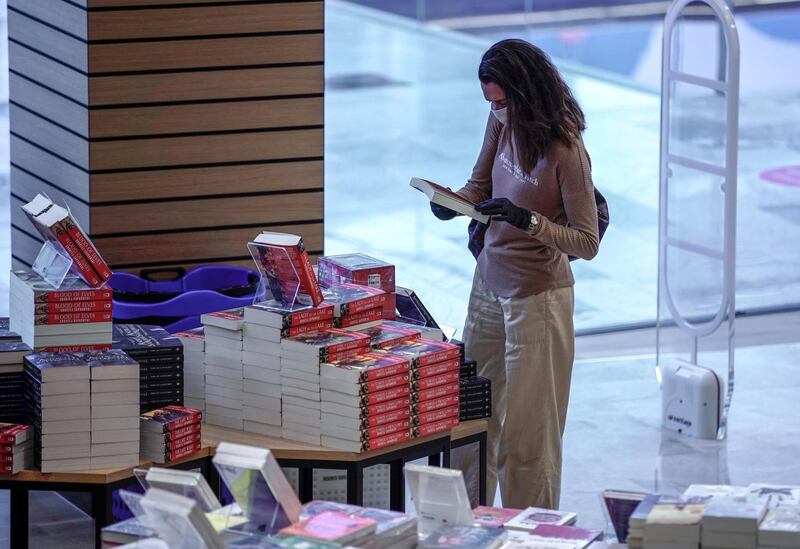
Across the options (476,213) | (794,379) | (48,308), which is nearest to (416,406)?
(476,213)

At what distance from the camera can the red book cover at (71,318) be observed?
4.54 m

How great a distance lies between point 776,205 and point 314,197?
5.59 metres

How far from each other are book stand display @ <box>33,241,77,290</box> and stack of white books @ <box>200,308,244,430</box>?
0.46 metres

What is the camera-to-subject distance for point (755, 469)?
21.2 ft

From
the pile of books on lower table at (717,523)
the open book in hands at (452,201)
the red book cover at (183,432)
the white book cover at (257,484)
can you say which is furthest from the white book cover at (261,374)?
the pile of books on lower table at (717,523)

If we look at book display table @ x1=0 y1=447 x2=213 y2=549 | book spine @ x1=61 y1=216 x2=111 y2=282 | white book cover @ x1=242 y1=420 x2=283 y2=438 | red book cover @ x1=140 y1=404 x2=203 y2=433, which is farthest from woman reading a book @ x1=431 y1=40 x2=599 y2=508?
book display table @ x1=0 y1=447 x2=213 y2=549

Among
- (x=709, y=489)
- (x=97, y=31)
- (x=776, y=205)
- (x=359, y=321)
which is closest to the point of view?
(x=709, y=489)

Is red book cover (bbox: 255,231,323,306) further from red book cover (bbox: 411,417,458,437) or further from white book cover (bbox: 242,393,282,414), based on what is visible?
red book cover (bbox: 411,417,458,437)

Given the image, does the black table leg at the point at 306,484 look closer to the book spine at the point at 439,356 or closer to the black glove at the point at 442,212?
the book spine at the point at 439,356

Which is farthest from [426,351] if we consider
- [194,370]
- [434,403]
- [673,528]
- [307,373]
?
[673,528]

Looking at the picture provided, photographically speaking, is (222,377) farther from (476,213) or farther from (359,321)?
(476,213)

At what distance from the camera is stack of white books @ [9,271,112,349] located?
179 inches

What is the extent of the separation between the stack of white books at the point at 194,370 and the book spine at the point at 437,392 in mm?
714

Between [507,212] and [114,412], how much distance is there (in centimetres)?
139
